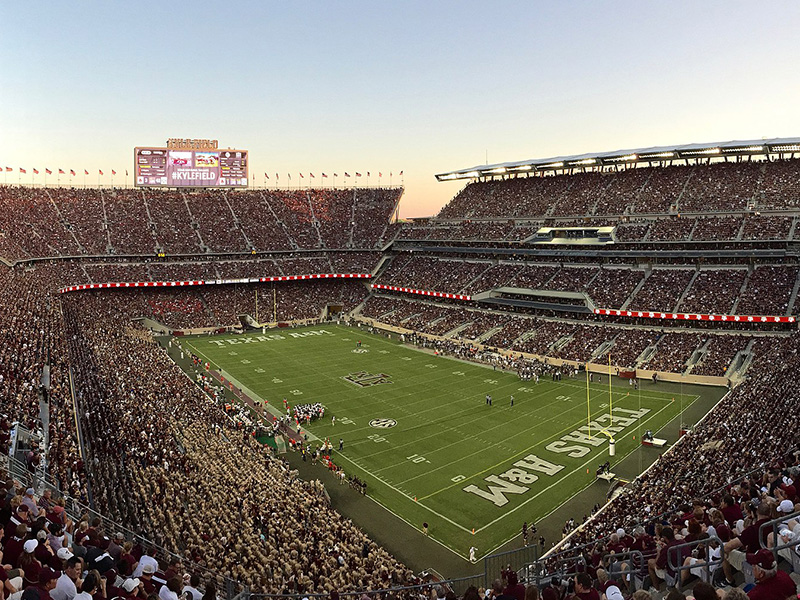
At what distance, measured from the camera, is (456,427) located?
1273 inches

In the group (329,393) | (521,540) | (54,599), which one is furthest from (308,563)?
(329,393)

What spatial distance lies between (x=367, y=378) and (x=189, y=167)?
54.8m

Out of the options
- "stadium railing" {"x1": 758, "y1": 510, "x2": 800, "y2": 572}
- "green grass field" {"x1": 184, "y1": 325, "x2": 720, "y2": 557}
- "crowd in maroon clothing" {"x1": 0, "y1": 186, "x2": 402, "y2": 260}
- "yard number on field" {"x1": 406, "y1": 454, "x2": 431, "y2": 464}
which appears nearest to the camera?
"stadium railing" {"x1": 758, "y1": 510, "x2": 800, "y2": 572}

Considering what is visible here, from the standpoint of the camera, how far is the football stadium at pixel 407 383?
11.6m

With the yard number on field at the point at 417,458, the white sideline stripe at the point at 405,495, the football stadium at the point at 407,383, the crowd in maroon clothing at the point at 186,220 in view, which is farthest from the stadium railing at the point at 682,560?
the crowd in maroon clothing at the point at 186,220

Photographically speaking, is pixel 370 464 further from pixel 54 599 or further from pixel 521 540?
pixel 54 599

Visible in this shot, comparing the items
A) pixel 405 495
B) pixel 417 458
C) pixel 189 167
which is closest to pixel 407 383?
pixel 417 458

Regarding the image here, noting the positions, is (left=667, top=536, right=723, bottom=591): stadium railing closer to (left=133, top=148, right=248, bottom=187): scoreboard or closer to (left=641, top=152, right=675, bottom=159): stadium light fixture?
(left=641, top=152, right=675, bottom=159): stadium light fixture

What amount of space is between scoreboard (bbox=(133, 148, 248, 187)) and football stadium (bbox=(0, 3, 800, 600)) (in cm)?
36

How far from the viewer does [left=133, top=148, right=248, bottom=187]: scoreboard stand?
79.3m

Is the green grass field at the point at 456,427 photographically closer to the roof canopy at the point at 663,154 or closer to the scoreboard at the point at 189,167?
the roof canopy at the point at 663,154

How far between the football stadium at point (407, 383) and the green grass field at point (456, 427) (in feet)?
0.69

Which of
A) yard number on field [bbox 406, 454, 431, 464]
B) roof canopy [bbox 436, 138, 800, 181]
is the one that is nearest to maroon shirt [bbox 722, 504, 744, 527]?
yard number on field [bbox 406, 454, 431, 464]

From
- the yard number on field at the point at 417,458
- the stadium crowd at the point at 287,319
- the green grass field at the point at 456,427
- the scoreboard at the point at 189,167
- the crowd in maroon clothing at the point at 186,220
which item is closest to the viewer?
the stadium crowd at the point at 287,319
